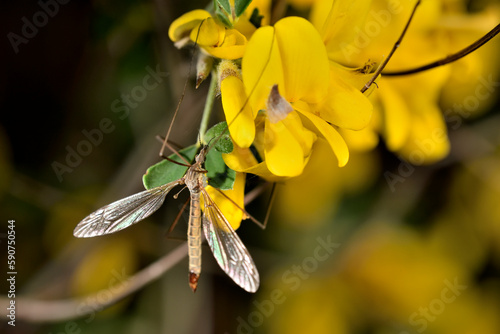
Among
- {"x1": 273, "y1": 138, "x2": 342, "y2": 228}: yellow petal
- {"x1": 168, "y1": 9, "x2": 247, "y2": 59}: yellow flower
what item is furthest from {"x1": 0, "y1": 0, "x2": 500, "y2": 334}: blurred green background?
{"x1": 168, "y1": 9, "x2": 247, "y2": 59}: yellow flower

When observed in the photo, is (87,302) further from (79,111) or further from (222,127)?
(222,127)

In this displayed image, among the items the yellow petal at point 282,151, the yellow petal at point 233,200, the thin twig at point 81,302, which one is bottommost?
the thin twig at point 81,302

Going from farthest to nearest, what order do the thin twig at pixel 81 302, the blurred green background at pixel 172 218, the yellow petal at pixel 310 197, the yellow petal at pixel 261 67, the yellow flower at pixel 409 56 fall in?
1. the yellow petal at pixel 310 197
2. the blurred green background at pixel 172 218
3. the thin twig at pixel 81 302
4. the yellow flower at pixel 409 56
5. the yellow petal at pixel 261 67

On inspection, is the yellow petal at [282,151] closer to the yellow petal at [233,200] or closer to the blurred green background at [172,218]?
the yellow petal at [233,200]

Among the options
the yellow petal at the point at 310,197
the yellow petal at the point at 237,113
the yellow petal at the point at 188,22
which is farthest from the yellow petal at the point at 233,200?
the yellow petal at the point at 310,197

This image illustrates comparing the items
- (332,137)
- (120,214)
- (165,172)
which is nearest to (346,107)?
(332,137)

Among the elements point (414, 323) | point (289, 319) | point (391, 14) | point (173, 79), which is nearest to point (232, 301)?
point (289, 319)

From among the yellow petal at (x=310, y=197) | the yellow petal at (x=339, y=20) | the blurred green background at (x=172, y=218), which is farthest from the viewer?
the yellow petal at (x=310, y=197)
